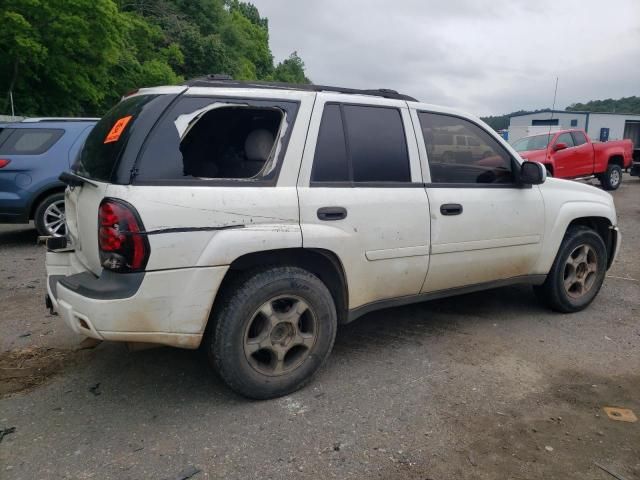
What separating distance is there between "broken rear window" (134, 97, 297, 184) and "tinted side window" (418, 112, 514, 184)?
111cm

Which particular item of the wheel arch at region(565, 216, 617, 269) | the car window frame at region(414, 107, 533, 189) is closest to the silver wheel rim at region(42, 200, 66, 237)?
the car window frame at region(414, 107, 533, 189)

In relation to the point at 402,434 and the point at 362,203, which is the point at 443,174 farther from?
the point at 402,434

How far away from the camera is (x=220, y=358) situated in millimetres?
2795

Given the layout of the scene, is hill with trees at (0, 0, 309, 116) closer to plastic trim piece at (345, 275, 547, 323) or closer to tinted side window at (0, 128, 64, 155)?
tinted side window at (0, 128, 64, 155)

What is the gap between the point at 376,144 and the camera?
3340 millimetres

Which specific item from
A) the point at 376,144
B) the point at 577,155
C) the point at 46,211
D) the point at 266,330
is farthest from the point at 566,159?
the point at 266,330

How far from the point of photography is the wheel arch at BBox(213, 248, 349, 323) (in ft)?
9.37

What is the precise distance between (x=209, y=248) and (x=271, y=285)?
435mm

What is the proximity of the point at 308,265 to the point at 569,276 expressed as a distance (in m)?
2.68

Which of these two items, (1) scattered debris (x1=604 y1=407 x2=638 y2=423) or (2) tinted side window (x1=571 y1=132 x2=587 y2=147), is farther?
(2) tinted side window (x1=571 y1=132 x2=587 y2=147)

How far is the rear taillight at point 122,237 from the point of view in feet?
8.18

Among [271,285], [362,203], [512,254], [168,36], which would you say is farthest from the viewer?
[168,36]

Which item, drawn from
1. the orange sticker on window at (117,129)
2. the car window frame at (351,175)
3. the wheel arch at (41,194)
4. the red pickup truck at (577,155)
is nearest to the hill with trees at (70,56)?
the wheel arch at (41,194)

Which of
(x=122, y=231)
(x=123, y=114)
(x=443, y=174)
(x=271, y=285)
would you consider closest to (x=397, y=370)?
(x=271, y=285)
